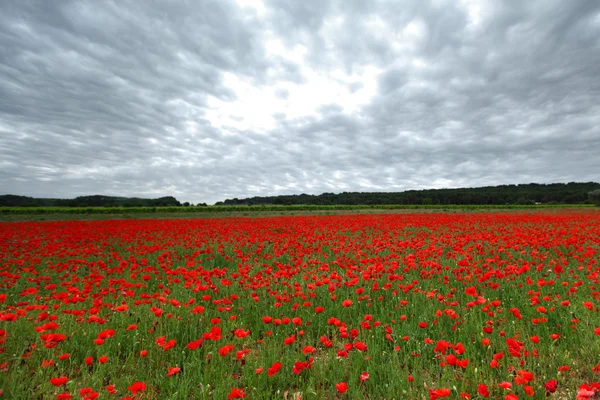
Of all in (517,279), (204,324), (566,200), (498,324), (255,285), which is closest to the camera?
(498,324)

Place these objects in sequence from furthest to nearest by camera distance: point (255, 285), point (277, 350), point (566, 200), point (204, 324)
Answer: point (566, 200) < point (255, 285) < point (204, 324) < point (277, 350)

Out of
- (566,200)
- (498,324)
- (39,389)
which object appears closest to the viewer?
(39,389)

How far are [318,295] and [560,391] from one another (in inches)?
130

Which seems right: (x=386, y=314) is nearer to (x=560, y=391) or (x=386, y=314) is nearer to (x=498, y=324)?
(x=498, y=324)

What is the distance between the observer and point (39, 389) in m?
2.85

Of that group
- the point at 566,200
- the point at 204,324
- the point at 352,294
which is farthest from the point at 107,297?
the point at 566,200

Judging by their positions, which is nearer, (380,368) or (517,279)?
(380,368)

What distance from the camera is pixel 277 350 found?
11.4 feet

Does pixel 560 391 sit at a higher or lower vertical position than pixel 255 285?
lower

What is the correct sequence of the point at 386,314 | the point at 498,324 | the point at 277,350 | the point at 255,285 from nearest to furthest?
the point at 277,350 < the point at 498,324 < the point at 386,314 < the point at 255,285

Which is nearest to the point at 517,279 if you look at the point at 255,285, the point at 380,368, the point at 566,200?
the point at 380,368

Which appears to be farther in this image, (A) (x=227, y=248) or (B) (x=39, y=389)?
(A) (x=227, y=248)

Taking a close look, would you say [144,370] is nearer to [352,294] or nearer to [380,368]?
[380,368]

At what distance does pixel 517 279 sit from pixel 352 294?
3.46 m
